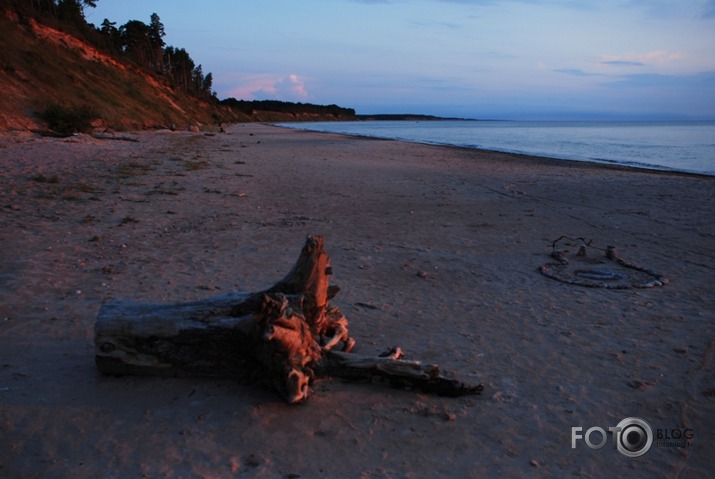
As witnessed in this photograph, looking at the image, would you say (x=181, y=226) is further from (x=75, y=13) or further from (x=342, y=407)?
(x=75, y=13)

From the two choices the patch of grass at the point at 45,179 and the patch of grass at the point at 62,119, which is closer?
the patch of grass at the point at 45,179

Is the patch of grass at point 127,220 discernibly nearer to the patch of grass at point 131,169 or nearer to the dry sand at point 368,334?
the dry sand at point 368,334

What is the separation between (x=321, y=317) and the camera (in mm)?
3984

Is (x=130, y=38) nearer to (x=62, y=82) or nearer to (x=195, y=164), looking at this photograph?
(x=62, y=82)

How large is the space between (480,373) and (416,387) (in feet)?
2.01

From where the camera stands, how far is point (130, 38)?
222 ft

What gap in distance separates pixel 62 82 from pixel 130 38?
4506cm

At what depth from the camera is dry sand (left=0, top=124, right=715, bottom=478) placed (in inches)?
120

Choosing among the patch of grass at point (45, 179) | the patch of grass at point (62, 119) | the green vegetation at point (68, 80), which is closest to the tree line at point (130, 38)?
the green vegetation at point (68, 80)

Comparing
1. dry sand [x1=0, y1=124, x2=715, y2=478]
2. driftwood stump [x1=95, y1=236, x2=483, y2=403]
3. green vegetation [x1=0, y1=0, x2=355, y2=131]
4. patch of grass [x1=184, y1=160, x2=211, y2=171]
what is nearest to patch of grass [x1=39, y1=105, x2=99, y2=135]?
green vegetation [x1=0, y1=0, x2=355, y2=131]

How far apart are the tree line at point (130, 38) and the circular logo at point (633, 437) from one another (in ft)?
114

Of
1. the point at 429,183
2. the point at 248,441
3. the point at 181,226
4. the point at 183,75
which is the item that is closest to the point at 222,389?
the point at 248,441

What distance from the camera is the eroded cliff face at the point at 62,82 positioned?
22703 mm

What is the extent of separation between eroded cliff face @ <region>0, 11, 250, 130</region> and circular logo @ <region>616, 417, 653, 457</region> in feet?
69.6
